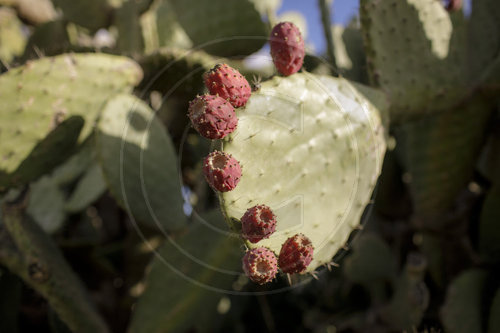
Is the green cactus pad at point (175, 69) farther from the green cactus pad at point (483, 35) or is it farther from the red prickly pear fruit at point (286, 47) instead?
the green cactus pad at point (483, 35)

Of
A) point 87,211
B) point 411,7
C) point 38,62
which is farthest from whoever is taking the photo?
point 87,211

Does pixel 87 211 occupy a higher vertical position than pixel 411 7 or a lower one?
lower

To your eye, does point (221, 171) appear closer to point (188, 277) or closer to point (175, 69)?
point (188, 277)

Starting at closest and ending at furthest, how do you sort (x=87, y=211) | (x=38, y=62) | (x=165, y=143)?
(x=38, y=62)
(x=165, y=143)
(x=87, y=211)

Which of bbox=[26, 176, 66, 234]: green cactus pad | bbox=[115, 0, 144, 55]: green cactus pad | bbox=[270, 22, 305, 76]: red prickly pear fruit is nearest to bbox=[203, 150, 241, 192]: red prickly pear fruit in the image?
bbox=[270, 22, 305, 76]: red prickly pear fruit

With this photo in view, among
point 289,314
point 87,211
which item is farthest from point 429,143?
point 87,211

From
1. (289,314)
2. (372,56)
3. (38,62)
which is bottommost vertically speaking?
(289,314)

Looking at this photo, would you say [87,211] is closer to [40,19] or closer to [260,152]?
[40,19]
